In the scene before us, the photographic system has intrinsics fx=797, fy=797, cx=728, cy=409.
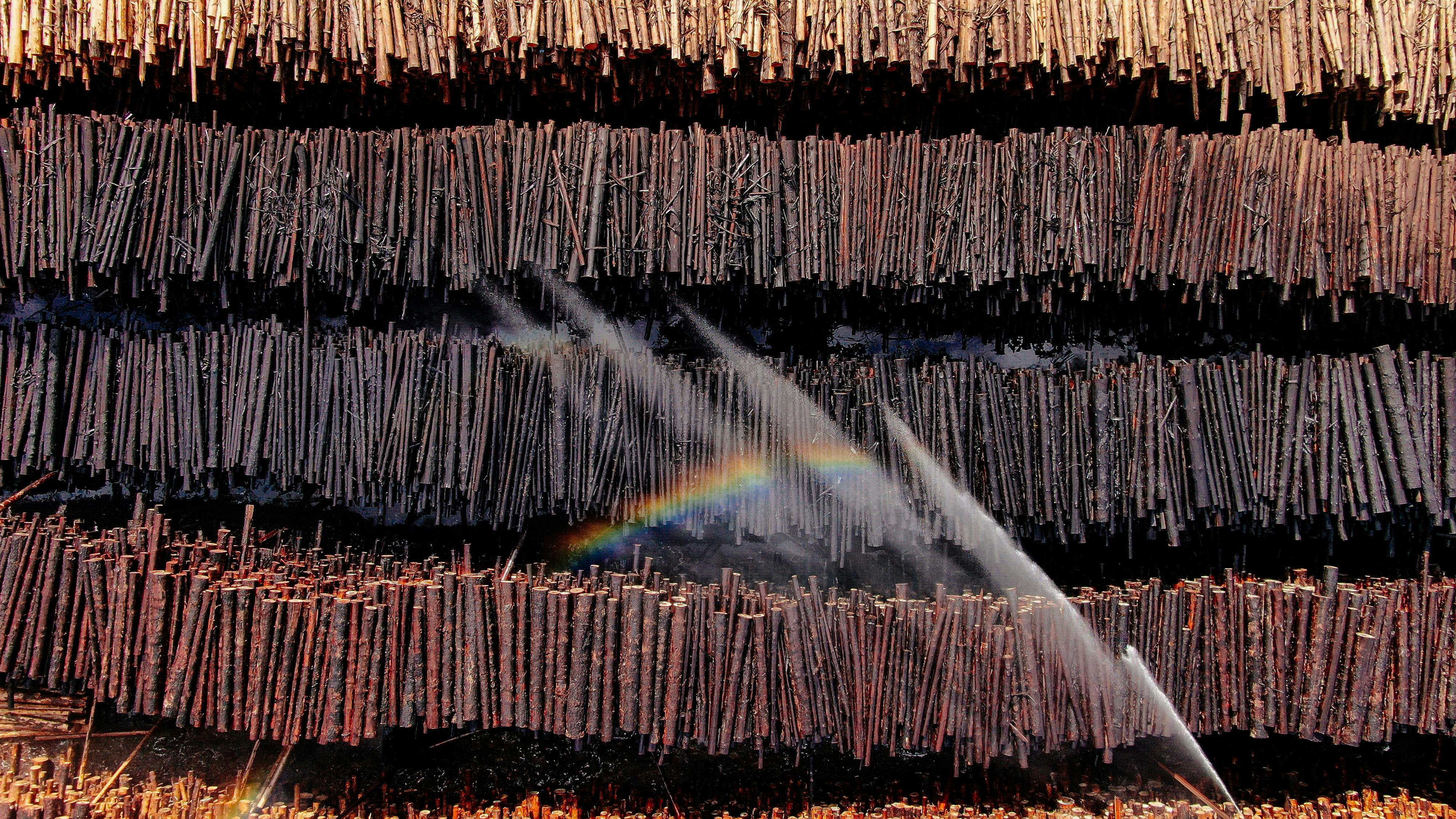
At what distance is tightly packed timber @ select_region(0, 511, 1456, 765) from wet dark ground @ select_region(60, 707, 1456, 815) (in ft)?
1.33

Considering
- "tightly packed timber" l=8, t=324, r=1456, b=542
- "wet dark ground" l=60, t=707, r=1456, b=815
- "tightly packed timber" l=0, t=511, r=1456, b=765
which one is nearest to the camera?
"tightly packed timber" l=0, t=511, r=1456, b=765

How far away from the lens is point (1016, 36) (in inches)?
97.5

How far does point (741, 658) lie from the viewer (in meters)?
2.42

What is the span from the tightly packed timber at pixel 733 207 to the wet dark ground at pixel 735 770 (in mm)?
1652

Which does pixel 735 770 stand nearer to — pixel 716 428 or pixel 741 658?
pixel 741 658

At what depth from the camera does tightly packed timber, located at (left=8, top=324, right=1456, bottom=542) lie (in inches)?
99.3

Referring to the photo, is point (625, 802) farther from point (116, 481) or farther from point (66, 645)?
point (116, 481)

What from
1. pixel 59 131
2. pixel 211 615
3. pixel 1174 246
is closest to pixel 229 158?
pixel 59 131

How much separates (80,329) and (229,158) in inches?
31.9

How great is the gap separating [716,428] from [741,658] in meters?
0.73

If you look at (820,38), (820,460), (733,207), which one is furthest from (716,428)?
(820,38)

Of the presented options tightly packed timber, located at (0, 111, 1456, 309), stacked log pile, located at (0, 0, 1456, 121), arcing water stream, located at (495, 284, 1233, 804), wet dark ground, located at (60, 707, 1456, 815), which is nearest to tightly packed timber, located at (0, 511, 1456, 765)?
arcing water stream, located at (495, 284, 1233, 804)

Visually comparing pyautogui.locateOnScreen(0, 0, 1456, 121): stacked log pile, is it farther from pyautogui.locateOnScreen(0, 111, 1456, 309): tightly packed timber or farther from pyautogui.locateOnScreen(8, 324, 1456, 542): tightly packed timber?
pyautogui.locateOnScreen(8, 324, 1456, 542): tightly packed timber

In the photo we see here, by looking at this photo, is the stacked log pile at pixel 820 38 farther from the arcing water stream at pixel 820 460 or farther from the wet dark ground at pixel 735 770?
the wet dark ground at pixel 735 770
